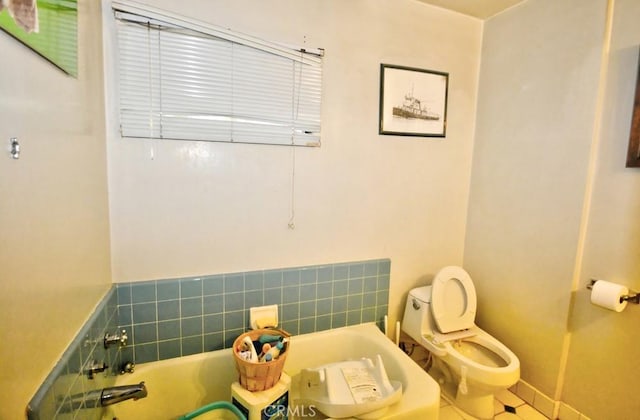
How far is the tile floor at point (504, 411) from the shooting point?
71.8 inches

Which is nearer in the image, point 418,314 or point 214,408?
point 214,408

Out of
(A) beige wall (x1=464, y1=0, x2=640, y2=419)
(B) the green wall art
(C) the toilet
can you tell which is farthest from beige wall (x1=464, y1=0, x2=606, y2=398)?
(B) the green wall art

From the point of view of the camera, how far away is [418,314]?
6.61 ft

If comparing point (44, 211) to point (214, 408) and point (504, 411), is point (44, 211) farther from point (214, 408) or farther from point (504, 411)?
point (504, 411)

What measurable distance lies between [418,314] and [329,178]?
106cm

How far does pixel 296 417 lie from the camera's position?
162 centimetres

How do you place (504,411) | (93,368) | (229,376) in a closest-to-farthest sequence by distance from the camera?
(93,368), (229,376), (504,411)

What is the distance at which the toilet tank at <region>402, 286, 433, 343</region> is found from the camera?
1.98 metres

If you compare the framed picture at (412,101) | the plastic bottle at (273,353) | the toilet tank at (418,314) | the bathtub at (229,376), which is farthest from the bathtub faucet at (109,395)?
the framed picture at (412,101)

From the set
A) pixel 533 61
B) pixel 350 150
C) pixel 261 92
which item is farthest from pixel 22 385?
pixel 533 61

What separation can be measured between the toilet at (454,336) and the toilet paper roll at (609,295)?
1.79 ft

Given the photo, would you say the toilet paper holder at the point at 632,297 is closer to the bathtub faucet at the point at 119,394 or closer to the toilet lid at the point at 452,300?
the toilet lid at the point at 452,300

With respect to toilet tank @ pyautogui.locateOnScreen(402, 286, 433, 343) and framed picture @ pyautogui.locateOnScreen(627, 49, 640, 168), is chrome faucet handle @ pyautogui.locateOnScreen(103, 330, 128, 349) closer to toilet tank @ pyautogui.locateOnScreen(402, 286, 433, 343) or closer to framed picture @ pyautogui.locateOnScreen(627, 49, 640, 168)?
toilet tank @ pyautogui.locateOnScreen(402, 286, 433, 343)

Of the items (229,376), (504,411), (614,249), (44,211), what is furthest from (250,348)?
(614,249)
